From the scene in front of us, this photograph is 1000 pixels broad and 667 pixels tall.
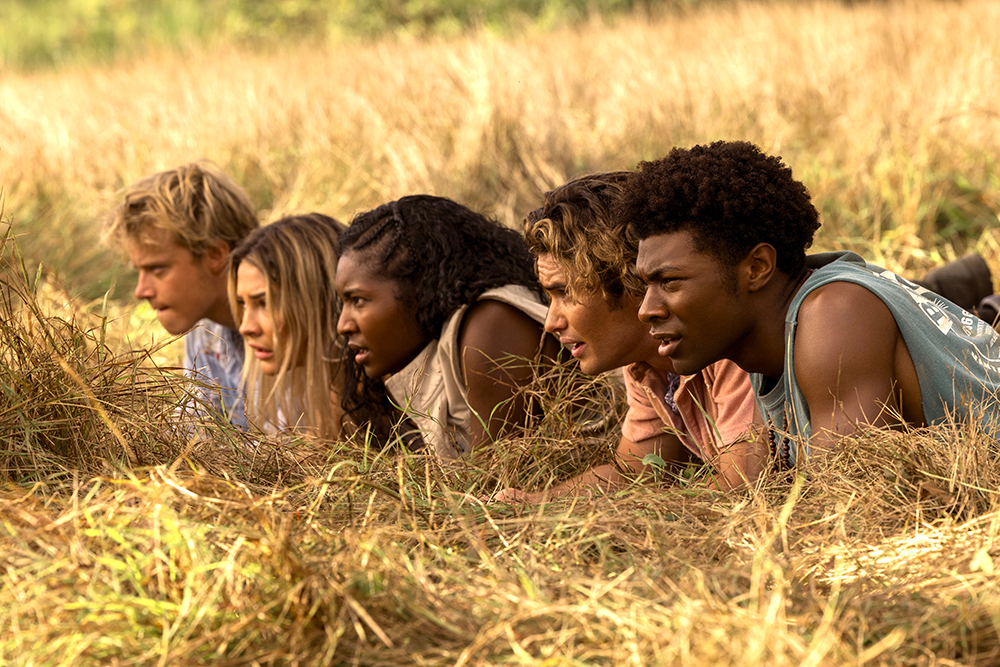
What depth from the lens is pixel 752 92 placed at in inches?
245

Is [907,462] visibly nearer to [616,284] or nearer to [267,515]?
[616,284]

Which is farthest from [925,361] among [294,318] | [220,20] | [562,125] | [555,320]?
[220,20]

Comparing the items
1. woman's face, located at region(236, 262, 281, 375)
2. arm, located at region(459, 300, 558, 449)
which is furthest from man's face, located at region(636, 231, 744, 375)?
woman's face, located at region(236, 262, 281, 375)

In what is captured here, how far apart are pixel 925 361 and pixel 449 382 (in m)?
1.38

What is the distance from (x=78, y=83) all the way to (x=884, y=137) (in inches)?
283

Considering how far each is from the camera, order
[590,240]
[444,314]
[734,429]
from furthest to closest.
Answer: [444,314]
[590,240]
[734,429]

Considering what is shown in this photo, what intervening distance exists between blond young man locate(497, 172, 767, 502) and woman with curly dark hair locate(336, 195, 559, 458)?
29 centimetres

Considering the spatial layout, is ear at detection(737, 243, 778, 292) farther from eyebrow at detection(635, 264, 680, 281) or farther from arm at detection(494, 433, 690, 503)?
arm at detection(494, 433, 690, 503)

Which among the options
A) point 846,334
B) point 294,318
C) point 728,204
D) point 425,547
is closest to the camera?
point 425,547

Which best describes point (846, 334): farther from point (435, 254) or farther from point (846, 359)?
point (435, 254)

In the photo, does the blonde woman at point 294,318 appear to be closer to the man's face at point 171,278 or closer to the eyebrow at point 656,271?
the man's face at point 171,278

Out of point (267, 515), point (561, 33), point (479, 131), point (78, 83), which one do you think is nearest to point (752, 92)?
point (479, 131)

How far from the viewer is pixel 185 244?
13.4ft

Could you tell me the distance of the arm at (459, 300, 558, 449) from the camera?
2961mm
